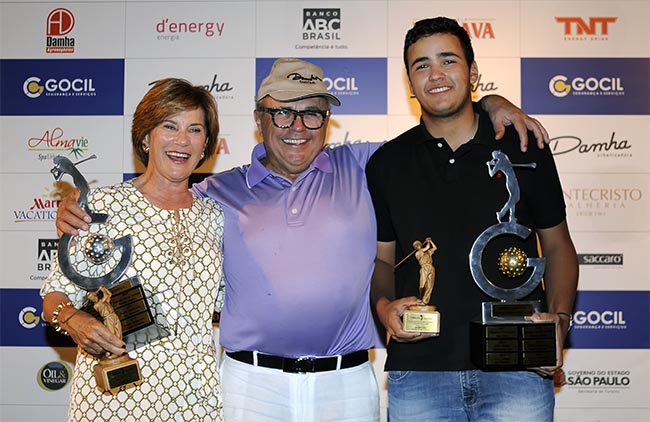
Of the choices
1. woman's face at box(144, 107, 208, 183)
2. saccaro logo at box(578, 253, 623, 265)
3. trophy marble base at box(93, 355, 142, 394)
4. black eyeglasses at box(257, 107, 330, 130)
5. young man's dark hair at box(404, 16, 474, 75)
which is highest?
young man's dark hair at box(404, 16, 474, 75)

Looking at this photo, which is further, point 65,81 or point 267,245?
point 65,81

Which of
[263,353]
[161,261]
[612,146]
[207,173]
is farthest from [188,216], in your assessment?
[612,146]

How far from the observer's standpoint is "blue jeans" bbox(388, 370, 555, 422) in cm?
209

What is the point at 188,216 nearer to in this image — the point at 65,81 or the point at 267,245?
the point at 267,245

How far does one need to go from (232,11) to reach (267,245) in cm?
203

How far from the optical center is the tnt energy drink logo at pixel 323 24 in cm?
385

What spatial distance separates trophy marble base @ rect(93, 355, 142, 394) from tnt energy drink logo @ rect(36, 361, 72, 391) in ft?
6.86

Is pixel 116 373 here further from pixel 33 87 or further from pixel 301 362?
pixel 33 87

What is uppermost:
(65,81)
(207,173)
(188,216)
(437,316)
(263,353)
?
(65,81)

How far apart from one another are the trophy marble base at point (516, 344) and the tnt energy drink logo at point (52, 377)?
2.70m

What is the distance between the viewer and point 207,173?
3906mm

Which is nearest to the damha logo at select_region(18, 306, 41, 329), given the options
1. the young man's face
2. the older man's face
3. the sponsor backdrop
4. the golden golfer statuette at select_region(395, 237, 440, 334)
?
the sponsor backdrop

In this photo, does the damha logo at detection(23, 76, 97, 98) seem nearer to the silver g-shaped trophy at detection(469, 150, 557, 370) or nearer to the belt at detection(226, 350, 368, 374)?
the belt at detection(226, 350, 368, 374)

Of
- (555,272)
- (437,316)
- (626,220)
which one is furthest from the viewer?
(626,220)
